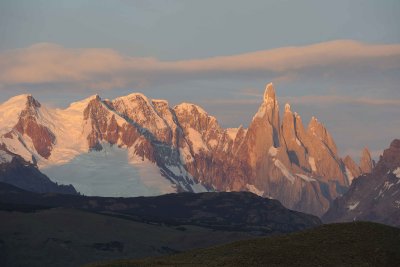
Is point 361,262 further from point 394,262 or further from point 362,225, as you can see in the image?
point 362,225

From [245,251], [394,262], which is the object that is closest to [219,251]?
[245,251]

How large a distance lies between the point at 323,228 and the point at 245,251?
2254cm

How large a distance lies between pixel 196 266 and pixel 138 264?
11530mm

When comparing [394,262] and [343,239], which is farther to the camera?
[343,239]

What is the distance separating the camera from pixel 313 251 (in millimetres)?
176750

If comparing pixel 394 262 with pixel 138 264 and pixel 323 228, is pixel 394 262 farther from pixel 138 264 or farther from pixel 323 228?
pixel 138 264

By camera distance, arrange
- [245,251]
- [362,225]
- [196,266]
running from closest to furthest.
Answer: [196,266] < [245,251] < [362,225]

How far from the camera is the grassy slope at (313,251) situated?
17100cm

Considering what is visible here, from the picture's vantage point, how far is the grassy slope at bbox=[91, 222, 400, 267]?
171 m

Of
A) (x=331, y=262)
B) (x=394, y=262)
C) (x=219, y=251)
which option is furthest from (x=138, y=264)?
(x=394, y=262)

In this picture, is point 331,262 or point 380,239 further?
point 380,239

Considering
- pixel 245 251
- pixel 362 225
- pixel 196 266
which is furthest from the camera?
pixel 362 225

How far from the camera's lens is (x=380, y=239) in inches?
7185

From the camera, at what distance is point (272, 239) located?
18988 cm
